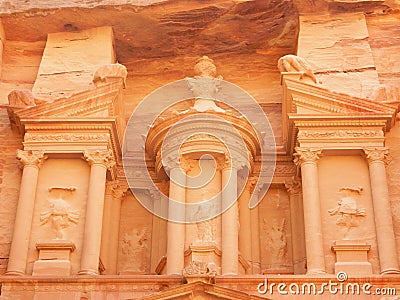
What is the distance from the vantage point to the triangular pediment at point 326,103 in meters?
16.4

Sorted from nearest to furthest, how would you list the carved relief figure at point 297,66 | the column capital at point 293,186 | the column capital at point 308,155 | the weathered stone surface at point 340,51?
the column capital at point 308,155
the column capital at point 293,186
the carved relief figure at point 297,66
the weathered stone surface at point 340,51

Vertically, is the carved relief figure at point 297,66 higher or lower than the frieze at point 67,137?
higher

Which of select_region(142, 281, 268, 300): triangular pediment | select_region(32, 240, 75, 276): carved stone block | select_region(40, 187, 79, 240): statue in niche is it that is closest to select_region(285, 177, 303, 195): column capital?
select_region(142, 281, 268, 300): triangular pediment

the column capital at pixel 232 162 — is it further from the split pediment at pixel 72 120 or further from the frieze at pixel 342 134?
the split pediment at pixel 72 120

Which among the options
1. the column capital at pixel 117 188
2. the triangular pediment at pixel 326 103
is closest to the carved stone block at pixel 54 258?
the column capital at pixel 117 188

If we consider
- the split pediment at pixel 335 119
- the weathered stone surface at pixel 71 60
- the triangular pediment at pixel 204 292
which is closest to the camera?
the triangular pediment at pixel 204 292

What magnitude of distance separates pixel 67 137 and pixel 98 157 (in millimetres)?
777

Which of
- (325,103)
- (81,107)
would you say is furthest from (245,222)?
(81,107)

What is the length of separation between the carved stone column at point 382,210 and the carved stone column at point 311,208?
966mm

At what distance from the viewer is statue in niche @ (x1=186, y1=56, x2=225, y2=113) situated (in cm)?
1733

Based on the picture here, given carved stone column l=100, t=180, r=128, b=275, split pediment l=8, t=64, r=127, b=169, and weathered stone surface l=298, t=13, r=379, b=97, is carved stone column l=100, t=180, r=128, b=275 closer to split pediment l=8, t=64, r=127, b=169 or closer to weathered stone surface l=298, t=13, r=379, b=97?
split pediment l=8, t=64, r=127, b=169

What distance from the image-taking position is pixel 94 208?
614 inches

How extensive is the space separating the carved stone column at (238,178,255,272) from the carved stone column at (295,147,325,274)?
51.4 inches

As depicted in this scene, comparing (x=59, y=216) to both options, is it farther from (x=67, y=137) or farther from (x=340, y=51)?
(x=340, y=51)
